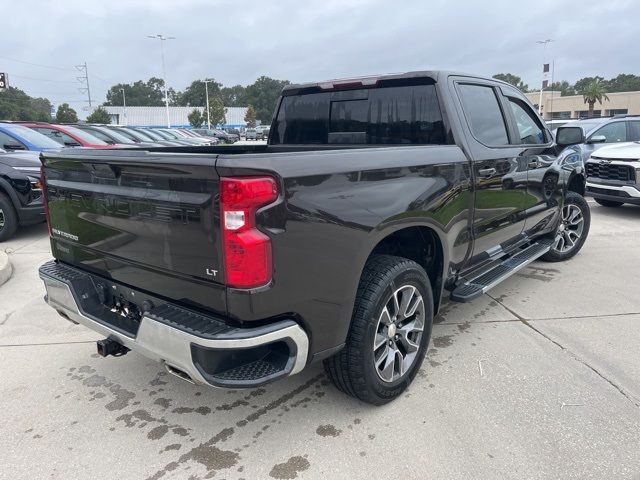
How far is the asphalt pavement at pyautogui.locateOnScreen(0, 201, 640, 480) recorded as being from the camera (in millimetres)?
2420

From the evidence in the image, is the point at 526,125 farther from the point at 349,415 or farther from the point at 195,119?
the point at 195,119

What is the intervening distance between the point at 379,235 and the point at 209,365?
43.1 inches

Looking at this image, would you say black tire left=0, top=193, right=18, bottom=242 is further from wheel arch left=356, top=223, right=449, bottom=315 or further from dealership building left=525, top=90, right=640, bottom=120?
dealership building left=525, top=90, right=640, bottom=120

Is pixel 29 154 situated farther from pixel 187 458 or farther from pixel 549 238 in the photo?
pixel 549 238

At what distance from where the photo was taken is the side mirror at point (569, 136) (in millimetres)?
4848

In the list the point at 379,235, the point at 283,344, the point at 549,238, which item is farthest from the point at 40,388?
the point at 549,238

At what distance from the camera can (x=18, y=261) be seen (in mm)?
6047

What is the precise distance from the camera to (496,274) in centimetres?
395

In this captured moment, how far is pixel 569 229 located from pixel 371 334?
14.6ft

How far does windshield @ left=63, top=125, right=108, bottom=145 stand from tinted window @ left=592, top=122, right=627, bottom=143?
11.2m

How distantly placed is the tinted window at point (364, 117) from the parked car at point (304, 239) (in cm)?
1

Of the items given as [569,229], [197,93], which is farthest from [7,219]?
[197,93]

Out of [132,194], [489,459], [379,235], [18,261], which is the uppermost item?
[132,194]

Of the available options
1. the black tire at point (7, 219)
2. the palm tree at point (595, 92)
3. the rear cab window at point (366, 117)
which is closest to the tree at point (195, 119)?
the palm tree at point (595, 92)
